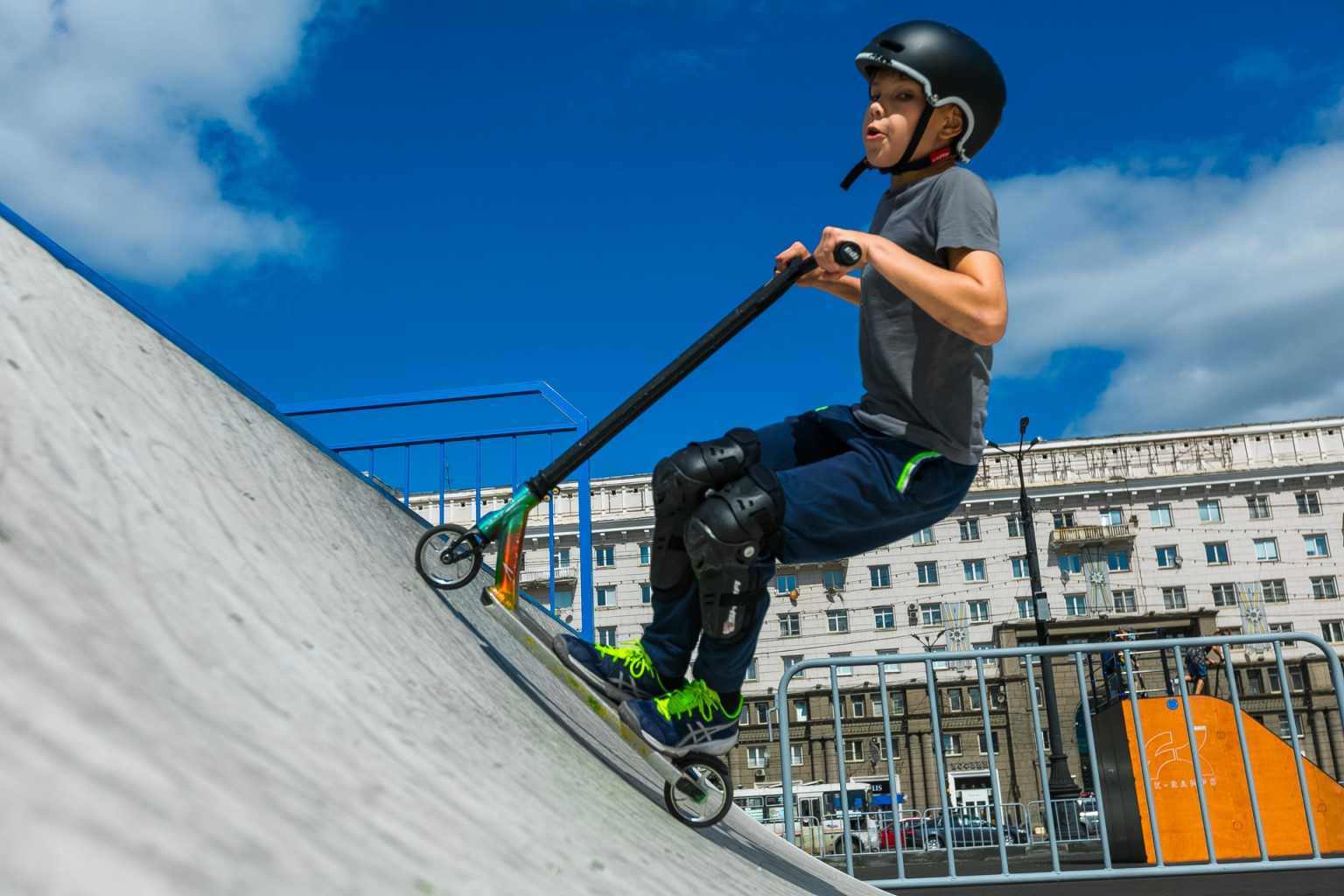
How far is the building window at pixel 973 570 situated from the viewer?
5141 centimetres

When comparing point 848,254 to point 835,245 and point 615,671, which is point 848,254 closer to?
point 835,245

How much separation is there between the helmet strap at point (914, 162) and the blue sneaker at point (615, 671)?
→ 4.79ft

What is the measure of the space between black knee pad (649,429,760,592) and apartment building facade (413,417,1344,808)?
44312 millimetres

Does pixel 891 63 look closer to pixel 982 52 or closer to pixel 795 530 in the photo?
pixel 982 52

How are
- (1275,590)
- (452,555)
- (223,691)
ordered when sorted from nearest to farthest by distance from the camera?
(223,691)
(452,555)
(1275,590)

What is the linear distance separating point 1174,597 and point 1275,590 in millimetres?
4574

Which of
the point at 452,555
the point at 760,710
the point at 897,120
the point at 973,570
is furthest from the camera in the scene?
the point at 973,570

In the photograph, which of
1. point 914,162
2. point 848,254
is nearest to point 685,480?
point 848,254

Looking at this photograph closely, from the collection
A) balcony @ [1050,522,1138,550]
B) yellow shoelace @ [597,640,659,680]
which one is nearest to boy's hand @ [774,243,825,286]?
yellow shoelace @ [597,640,659,680]

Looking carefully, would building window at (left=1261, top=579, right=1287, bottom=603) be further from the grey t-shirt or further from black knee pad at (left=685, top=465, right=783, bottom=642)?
black knee pad at (left=685, top=465, right=783, bottom=642)

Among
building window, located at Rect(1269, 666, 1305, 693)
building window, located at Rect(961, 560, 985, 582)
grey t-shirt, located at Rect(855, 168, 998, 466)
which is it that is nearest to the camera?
grey t-shirt, located at Rect(855, 168, 998, 466)

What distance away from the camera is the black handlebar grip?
2.27 meters

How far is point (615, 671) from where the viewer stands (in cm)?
250

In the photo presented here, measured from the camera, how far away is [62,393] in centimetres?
142
